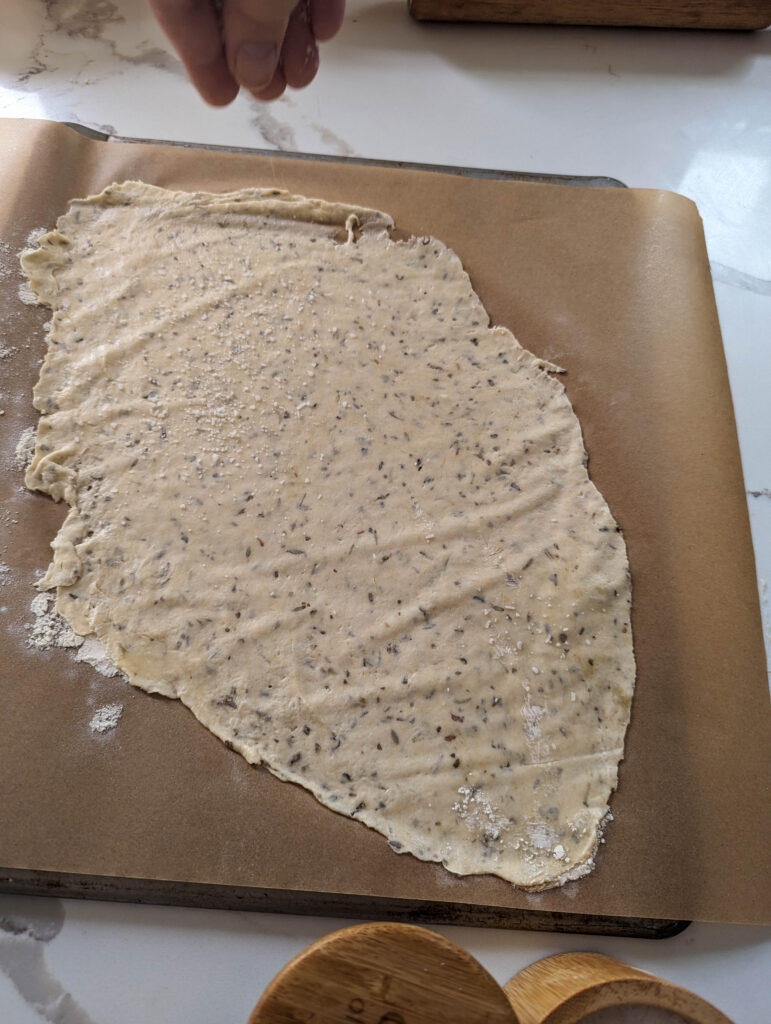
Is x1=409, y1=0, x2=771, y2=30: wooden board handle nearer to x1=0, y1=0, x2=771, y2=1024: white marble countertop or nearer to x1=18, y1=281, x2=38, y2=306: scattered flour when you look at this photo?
x1=0, y1=0, x2=771, y2=1024: white marble countertop

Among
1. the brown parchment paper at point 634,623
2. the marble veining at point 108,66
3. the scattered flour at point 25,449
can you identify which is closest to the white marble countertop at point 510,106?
the marble veining at point 108,66

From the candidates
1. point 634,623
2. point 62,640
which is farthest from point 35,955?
point 634,623

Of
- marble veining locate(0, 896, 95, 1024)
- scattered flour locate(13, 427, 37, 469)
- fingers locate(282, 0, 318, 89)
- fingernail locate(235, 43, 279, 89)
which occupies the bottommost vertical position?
marble veining locate(0, 896, 95, 1024)

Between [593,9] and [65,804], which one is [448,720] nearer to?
[65,804]

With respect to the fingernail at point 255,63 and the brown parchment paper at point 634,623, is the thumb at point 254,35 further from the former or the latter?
the brown parchment paper at point 634,623

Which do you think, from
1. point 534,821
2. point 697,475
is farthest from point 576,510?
point 534,821

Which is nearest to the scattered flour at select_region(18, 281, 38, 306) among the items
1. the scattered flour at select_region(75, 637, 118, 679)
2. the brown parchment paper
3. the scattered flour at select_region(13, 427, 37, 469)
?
the brown parchment paper
